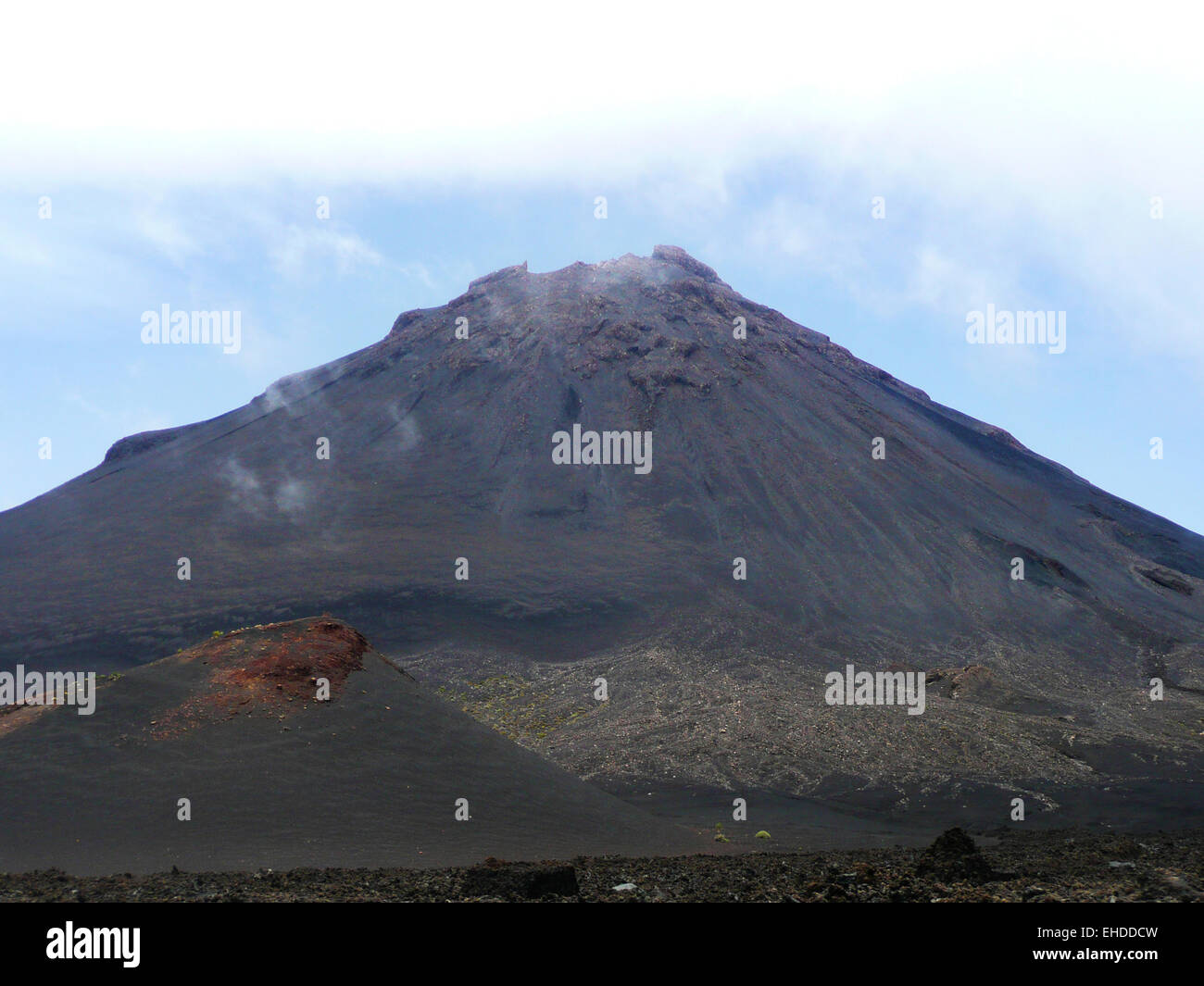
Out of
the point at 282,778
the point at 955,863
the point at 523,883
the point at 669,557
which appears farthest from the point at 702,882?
the point at 669,557

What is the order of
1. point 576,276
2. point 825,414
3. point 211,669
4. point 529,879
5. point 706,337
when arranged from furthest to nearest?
point 576,276 → point 706,337 → point 825,414 → point 211,669 → point 529,879

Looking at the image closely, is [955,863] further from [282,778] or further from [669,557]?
[669,557]

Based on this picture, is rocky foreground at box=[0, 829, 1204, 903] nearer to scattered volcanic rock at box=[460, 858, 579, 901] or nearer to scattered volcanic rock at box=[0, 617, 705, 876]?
scattered volcanic rock at box=[460, 858, 579, 901]

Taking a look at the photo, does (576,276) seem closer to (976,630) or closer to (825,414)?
(825,414)

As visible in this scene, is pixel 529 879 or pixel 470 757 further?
pixel 470 757

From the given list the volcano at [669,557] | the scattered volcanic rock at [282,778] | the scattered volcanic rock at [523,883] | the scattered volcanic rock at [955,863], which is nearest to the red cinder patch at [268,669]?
the scattered volcanic rock at [282,778]

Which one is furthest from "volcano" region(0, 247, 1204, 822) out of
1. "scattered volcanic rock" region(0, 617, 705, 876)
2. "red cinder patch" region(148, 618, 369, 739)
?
"red cinder patch" region(148, 618, 369, 739)

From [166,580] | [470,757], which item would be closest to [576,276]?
[166,580]
